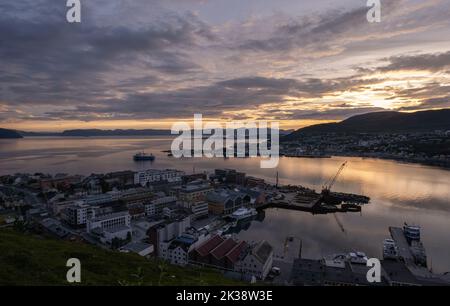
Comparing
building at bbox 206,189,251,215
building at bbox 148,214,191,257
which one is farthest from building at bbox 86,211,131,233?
building at bbox 206,189,251,215

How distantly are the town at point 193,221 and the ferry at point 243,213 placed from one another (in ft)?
0.16

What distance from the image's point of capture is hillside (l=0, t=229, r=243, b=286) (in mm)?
2668

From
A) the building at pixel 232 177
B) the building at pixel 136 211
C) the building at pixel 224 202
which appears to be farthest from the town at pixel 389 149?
the building at pixel 136 211

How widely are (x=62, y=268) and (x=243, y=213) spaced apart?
12580 mm

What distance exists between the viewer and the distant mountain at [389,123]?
218 feet

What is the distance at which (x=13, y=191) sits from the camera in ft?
65.4

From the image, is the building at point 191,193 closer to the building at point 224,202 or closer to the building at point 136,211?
the building at point 224,202

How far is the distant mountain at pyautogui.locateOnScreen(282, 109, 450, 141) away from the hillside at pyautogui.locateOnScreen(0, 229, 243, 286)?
7225 cm

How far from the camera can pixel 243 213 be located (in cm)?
1522

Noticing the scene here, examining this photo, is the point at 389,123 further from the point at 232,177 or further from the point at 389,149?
the point at 232,177

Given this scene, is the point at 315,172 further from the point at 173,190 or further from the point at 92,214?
the point at 92,214

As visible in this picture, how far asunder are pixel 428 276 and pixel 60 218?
1478cm

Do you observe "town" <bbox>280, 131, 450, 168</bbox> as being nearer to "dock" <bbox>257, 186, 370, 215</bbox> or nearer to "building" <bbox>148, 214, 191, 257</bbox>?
"dock" <bbox>257, 186, 370, 215</bbox>
